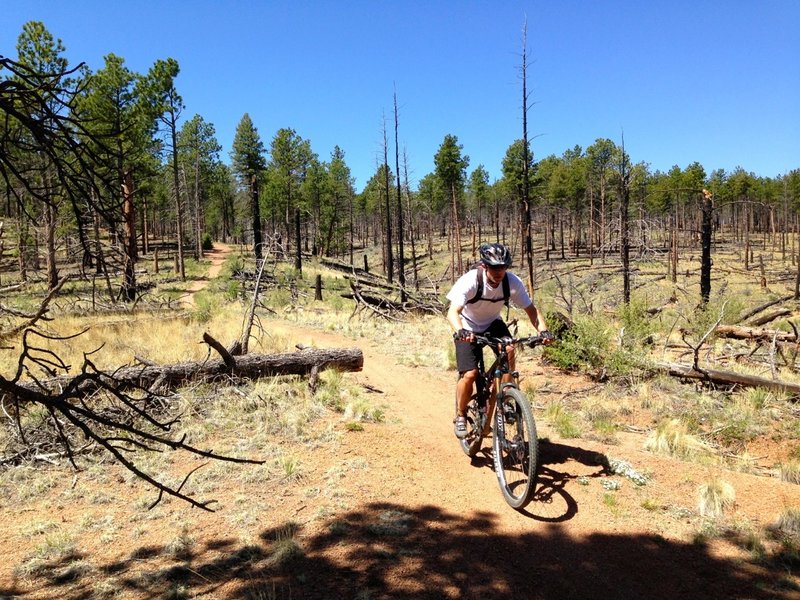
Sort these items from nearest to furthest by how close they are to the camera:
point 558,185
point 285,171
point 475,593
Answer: point 475,593
point 285,171
point 558,185

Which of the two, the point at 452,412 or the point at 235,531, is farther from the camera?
the point at 452,412

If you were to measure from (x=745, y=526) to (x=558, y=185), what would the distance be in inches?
1995

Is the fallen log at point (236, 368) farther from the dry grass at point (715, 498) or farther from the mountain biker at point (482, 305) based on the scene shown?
the dry grass at point (715, 498)

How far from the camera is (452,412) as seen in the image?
7398 millimetres

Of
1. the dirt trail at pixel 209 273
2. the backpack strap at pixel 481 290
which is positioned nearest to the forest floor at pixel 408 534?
the backpack strap at pixel 481 290

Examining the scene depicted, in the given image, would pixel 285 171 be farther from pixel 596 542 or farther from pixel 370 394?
→ pixel 596 542

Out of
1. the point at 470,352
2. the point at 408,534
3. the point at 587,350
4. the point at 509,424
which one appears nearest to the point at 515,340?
the point at 470,352

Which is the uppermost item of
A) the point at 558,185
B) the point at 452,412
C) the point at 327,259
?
the point at 558,185

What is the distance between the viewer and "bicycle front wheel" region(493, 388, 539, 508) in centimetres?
392

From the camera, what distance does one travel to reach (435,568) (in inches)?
131

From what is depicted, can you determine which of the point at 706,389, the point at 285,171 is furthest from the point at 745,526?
the point at 285,171

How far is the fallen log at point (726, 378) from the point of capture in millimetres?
7276

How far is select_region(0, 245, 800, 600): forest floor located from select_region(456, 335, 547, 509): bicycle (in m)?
0.19

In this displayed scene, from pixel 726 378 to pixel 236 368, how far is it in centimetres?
778
